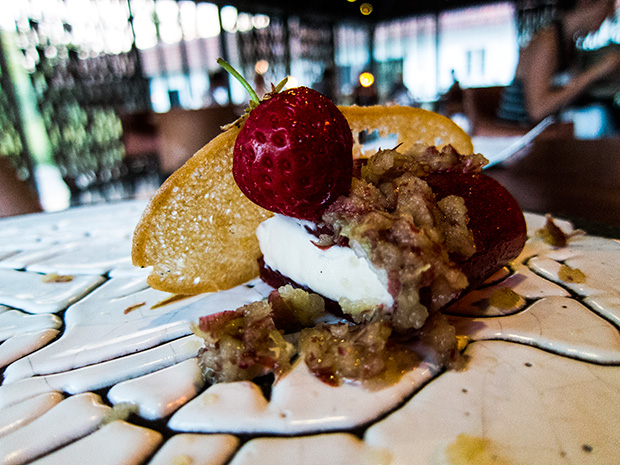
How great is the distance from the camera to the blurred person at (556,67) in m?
2.91

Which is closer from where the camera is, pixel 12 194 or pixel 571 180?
pixel 571 180

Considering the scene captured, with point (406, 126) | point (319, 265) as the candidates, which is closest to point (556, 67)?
point (406, 126)

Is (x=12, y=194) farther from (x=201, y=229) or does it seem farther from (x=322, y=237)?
(x=322, y=237)

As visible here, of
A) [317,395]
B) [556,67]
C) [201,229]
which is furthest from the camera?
[556,67]

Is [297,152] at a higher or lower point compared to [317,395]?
higher

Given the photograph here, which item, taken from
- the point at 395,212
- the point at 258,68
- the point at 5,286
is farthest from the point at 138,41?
the point at 395,212

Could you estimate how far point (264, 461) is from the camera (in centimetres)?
38

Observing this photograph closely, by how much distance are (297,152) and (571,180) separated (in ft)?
4.33

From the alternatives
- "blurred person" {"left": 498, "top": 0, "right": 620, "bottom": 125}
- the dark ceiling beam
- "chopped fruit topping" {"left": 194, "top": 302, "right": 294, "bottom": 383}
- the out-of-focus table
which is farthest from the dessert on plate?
the dark ceiling beam

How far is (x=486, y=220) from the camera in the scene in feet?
2.29

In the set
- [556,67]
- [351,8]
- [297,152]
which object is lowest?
[297,152]

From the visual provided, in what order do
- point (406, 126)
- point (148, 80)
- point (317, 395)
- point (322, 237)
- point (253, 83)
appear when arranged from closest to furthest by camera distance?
point (317, 395), point (322, 237), point (406, 126), point (148, 80), point (253, 83)

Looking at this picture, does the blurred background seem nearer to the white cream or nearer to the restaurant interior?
the restaurant interior

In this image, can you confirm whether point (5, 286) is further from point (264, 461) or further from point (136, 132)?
point (136, 132)
